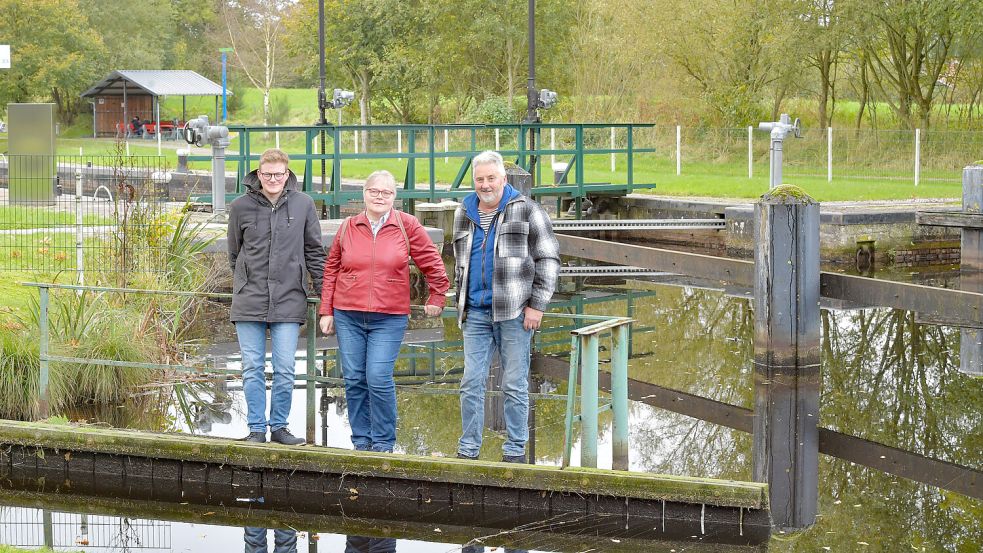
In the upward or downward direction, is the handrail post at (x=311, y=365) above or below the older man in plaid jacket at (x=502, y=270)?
below

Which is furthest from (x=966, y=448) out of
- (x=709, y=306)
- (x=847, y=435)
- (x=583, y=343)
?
(x=709, y=306)

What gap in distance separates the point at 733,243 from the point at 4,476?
1461 centimetres

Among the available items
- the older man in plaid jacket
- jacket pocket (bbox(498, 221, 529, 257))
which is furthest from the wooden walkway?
jacket pocket (bbox(498, 221, 529, 257))

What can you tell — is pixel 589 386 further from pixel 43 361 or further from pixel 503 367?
pixel 43 361

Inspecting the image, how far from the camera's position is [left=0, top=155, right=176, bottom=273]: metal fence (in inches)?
465

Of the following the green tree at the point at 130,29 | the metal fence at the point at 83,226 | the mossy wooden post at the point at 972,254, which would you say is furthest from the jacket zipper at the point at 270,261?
the green tree at the point at 130,29


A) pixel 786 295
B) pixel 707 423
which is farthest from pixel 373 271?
pixel 786 295

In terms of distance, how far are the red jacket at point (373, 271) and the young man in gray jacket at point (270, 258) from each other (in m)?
0.18

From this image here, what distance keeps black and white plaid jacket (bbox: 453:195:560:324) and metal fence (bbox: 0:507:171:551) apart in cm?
213

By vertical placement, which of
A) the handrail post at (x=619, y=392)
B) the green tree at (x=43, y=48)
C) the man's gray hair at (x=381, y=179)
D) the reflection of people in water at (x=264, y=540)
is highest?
the green tree at (x=43, y=48)

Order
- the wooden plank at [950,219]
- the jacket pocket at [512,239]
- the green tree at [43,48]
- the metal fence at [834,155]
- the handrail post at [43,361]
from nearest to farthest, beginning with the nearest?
the jacket pocket at [512,239] → the handrail post at [43,361] → the wooden plank at [950,219] → the metal fence at [834,155] → the green tree at [43,48]

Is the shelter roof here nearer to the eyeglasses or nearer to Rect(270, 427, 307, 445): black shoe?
Rect(270, 427, 307, 445): black shoe

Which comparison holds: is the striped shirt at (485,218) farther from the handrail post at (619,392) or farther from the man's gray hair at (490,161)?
the handrail post at (619,392)

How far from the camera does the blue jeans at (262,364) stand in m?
7.24
